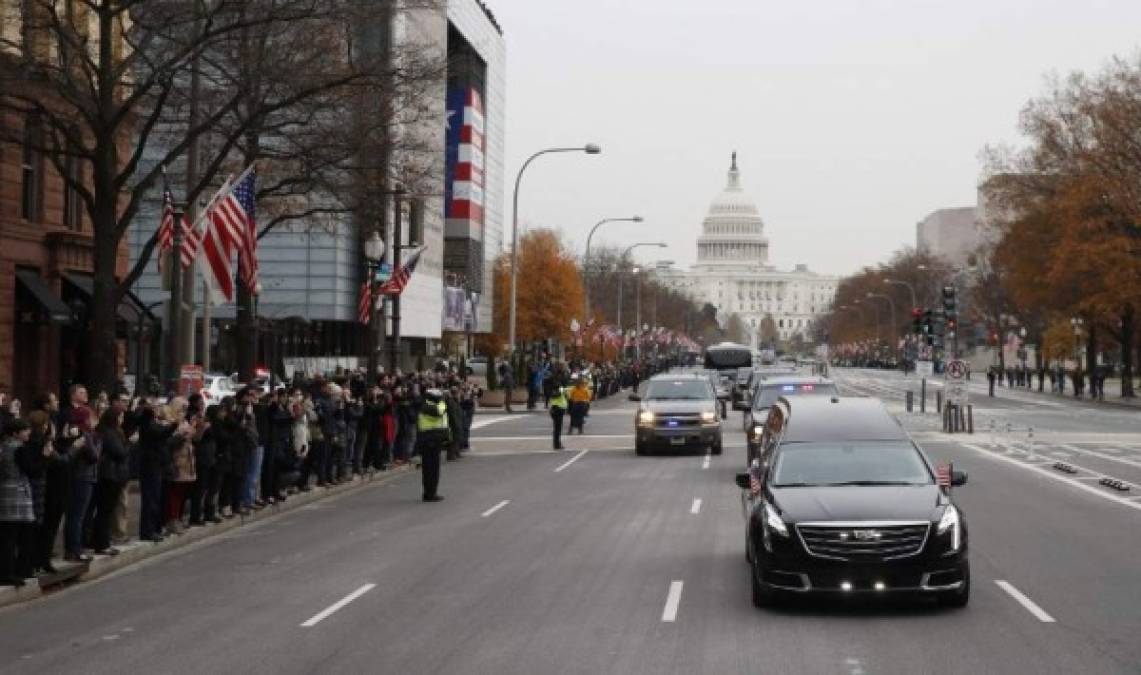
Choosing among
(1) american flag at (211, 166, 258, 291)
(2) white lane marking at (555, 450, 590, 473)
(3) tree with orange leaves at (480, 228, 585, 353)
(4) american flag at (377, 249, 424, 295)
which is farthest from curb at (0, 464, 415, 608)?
(3) tree with orange leaves at (480, 228, 585, 353)

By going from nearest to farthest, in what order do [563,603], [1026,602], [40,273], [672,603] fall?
[1026,602], [672,603], [563,603], [40,273]

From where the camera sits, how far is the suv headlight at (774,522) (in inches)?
514

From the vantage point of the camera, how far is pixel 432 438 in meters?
24.6

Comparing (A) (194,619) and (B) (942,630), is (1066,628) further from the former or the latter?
(A) (194,619)

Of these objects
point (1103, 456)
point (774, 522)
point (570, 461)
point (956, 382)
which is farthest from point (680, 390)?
point (774, 522)

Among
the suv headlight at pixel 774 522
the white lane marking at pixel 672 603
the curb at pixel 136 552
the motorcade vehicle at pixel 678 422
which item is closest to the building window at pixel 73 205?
the curb at pixel 136 552

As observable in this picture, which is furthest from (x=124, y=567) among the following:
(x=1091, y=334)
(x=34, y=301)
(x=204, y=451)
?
(x=1091, y=334)

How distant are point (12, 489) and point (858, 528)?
7.41m

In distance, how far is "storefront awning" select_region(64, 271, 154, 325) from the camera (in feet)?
115

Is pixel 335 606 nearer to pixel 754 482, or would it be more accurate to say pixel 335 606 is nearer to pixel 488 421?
pixel 754 482

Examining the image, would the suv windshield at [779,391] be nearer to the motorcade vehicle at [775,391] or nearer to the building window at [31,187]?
the motorcade vehicle at [775,391]

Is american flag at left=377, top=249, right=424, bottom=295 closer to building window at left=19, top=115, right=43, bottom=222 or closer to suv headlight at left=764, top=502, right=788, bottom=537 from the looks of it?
building window at left=19, top=115, right=43, bottom=222

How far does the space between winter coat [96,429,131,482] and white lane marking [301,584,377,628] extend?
11.3ft

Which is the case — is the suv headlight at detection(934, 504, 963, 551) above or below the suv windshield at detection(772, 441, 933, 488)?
below
